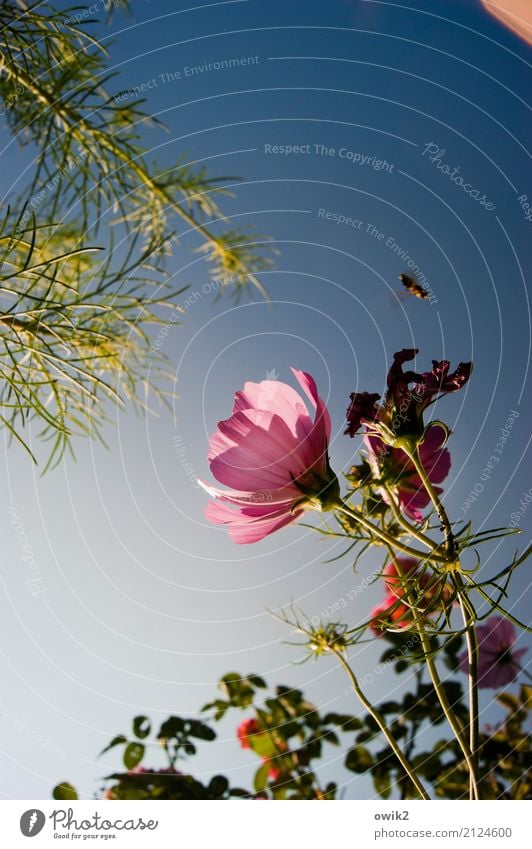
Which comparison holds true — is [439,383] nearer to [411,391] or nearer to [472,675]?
[411,391]

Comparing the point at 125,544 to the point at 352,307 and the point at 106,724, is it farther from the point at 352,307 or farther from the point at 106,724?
the point at 352,307

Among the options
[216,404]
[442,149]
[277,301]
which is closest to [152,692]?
[216,404]

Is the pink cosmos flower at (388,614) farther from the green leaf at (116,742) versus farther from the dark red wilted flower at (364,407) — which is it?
the green leaf at (116,742)

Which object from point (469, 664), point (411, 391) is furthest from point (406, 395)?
point (469, 664)
